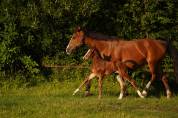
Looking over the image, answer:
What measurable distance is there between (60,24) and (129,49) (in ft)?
11.7

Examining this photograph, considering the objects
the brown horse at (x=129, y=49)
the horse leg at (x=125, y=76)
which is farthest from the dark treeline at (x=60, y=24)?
the horse leg at (x=125, y=76)

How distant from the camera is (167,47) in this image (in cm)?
1788

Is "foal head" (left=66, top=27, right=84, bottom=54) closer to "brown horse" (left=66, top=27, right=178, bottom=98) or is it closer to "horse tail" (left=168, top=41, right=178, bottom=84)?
"brown horse" (left=66, top=27, right=178, bottom=98)

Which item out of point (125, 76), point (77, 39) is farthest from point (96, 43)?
point (125, 76)

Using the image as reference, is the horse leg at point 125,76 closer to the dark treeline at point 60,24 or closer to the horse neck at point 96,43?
the horse neck at point 96,43

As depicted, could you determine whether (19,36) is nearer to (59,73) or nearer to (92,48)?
(59,73)

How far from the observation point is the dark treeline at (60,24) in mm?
19281

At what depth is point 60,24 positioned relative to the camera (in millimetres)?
19984

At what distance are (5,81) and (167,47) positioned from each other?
5.89 metres

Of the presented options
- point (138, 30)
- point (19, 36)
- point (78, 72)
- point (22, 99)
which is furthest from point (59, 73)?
point (22, 99)

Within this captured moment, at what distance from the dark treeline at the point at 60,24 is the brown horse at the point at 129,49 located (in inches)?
66.3

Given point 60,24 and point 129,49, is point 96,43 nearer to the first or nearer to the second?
point 129,49

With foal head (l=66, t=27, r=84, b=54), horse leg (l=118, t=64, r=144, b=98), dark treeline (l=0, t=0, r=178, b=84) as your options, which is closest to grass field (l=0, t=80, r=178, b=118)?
horse leg (l=118, t=64, r=144, b=98)

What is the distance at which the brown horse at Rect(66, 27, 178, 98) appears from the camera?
1741cm
